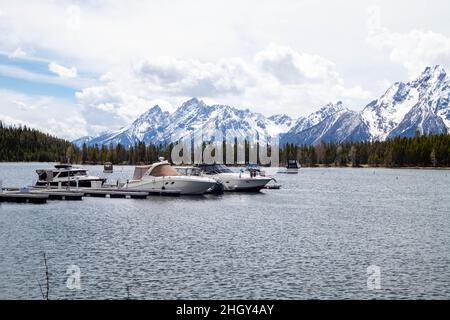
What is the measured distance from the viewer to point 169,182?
3723 inches

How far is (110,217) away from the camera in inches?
2562

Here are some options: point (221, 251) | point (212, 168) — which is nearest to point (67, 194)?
point (212, 168)

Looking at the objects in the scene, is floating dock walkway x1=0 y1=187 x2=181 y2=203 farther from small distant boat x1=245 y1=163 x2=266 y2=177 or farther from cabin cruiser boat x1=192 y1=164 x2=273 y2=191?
small distant boat x1=245 y1=163 x2=266 y2=177

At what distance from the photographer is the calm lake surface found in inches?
1273

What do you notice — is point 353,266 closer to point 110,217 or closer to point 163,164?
point 110,217

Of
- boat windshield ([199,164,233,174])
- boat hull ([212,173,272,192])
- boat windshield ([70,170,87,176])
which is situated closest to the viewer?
boat windshield ([70,170,87,176])

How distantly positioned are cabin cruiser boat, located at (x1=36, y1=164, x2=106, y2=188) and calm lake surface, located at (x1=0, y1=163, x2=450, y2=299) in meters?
16.2

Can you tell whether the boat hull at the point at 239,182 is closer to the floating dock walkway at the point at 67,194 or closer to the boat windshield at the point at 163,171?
the boat windshield at the point at 163,171

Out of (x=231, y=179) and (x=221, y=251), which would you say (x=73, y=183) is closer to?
(x=231, y=179)

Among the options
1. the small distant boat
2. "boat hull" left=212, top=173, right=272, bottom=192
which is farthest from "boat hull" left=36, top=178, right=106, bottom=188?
the small distant boat

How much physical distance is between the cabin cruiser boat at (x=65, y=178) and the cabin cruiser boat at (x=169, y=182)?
734cm

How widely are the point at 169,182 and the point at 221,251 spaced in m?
51.9

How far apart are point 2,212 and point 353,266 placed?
152 ft
